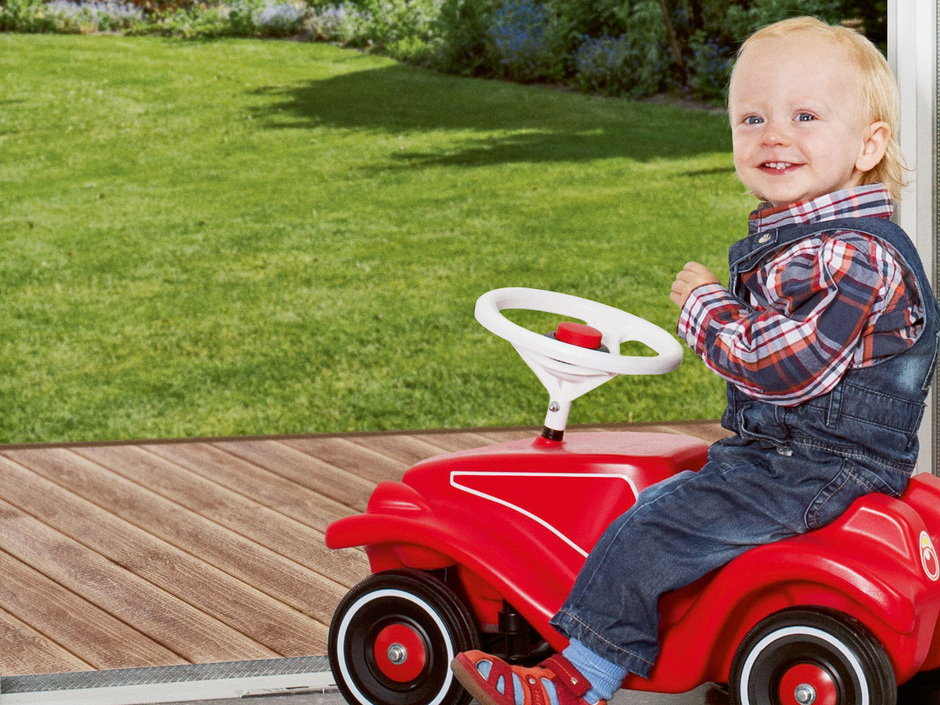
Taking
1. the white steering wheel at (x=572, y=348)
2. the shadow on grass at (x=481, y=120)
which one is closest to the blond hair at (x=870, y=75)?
the white steering wheel at (x=572, y=348)

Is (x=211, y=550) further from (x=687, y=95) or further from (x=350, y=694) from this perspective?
(x=687, y=95)

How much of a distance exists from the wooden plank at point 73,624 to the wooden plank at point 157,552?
64 millimetres

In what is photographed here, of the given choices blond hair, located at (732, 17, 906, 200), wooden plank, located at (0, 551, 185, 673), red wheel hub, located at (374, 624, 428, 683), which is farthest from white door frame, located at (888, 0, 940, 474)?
wooden plank, located at (0, 551, 185, 673)

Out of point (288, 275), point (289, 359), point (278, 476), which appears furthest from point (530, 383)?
point (278, 476)

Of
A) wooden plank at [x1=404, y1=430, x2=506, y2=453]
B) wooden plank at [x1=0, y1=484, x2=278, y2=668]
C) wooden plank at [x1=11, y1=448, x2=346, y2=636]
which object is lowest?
wooden plank at [x1=404, y1=430, x2=506, y2=453]

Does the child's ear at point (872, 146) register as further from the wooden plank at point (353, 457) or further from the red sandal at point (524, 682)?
the wooden plank at point (353, 457)

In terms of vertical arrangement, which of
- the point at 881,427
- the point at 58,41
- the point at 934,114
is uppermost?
the point at 58,41

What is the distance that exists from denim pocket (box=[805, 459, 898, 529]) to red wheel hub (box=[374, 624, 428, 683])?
552mm

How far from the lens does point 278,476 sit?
292cm

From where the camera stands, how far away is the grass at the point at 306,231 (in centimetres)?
432

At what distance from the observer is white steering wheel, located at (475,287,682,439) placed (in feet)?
4.93

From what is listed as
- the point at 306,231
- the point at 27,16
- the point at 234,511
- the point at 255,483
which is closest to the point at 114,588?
the point at 234,511

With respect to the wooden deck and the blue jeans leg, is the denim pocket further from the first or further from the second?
the wooden deck

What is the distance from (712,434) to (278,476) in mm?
1176
